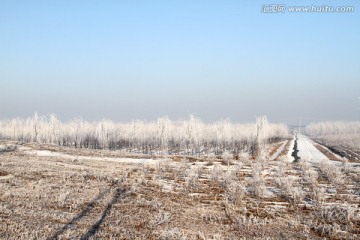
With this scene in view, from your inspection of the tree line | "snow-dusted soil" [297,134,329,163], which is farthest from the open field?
the tree line

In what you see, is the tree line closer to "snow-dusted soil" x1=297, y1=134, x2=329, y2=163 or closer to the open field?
"snow-dusted soil" x1=297, y1=134, x2=329, y2=163

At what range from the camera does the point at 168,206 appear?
36.9 ft

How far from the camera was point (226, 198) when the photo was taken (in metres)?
A: 12.2

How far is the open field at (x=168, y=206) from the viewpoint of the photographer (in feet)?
28.4

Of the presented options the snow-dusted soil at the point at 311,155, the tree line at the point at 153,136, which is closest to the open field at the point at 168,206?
the snow-dusted soil at the point at 311,155

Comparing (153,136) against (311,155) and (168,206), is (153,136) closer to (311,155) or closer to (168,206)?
(311,155)

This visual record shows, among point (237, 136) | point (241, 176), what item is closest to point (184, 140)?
point (237, 136)

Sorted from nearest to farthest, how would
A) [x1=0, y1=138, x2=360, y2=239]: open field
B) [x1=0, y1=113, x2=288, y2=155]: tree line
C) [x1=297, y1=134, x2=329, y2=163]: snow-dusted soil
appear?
[x1=0, y1=138, x2=360, y2=239]: open field < [x1=297, y1=134, x2=329, y2=163]: snow-dusted soil < [x1=0, y1=113, x2=288, y2=155]: tree line

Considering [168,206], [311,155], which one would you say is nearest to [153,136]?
[311,155]

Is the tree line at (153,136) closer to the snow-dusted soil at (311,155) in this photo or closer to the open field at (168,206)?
the snow-dusted soil at (311,155)

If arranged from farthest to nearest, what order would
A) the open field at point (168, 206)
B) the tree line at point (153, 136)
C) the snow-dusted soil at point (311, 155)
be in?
the tree line at point (153, 136) → the snow-dusted soil at point (311, 155) → the open field at point (168, 206)

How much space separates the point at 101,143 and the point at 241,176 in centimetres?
4121

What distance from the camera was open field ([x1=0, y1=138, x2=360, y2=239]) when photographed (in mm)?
8664

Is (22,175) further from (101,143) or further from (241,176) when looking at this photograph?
(101,143)
